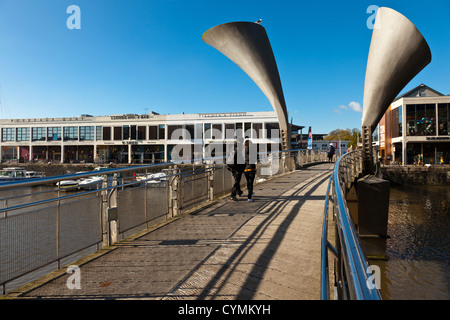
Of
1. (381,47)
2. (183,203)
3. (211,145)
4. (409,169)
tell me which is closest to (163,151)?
(211,145)

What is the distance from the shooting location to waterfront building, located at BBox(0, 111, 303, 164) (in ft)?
206

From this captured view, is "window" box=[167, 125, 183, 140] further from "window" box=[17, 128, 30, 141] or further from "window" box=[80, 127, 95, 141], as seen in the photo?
"window" box=[17, 128, 30, 141]

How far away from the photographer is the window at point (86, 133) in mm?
72688

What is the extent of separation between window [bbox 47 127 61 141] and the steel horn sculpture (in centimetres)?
7611

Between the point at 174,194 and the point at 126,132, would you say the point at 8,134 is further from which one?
the point at 174,194

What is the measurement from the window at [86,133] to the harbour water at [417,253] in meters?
67.3

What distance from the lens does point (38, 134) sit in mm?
75250

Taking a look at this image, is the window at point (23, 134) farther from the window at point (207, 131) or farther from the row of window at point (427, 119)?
the row of window at point (427, 119)

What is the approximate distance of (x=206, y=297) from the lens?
295 centimetres

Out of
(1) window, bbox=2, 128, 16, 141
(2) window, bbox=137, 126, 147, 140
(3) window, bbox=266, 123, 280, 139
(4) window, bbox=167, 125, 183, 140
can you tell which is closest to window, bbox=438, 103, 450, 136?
(3) window, bbox=266, 123, 280, 139

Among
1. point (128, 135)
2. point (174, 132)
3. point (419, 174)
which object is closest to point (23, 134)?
point (128, 135)

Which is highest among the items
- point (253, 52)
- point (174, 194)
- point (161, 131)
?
point (253, 52)

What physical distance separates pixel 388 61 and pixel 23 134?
86.4m
